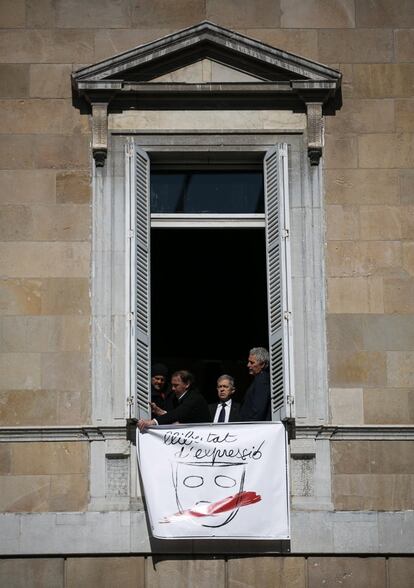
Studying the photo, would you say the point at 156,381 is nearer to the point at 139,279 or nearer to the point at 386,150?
the point at 139,279

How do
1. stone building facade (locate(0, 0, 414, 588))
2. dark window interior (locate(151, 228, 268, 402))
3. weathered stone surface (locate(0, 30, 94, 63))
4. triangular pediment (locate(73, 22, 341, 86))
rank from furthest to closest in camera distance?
dark window interior (locate(151, 228, 268, 402)), weathered stone surface (locate(0, 30, 94, 63)), triangular pediment (locate(73, 22, 341, 86)), stone building facade (locate(0, 0, 414, 588))

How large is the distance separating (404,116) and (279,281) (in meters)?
2.76

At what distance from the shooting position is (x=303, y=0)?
20938mm

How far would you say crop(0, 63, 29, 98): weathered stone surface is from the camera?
67.3ft

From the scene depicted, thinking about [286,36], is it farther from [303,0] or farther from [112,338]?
[112,338]

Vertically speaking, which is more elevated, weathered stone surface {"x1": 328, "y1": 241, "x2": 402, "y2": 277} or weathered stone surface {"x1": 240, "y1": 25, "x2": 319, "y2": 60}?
weathered stone surface {"x1": 240, "y1": 25, "x2": 319, "y2": 60}

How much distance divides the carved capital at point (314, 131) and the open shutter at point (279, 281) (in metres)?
0.37

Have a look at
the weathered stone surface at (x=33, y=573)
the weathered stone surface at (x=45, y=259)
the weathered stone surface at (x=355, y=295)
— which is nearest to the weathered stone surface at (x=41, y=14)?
the weathered stone surface at (x=45, y=259)

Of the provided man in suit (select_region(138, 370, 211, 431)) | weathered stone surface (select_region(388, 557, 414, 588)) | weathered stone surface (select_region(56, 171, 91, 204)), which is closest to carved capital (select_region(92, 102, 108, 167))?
weathered stone surface (select_region(56, 171, 91, 204))

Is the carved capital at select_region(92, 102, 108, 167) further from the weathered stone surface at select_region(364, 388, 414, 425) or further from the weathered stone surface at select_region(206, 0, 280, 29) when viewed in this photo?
the weathered stone surface at select_region(364, 388, 414, 425)

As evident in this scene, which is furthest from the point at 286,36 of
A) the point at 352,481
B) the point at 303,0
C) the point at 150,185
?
the point at 352,481

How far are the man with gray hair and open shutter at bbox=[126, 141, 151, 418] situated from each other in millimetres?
1237

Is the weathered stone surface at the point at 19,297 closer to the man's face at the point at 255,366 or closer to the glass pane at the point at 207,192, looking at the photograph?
the glass pane at the point at 207,192

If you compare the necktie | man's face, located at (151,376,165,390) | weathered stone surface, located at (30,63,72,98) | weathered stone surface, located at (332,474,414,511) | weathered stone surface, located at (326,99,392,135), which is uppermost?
weathered stone surface, located at (30,63,72,98)
